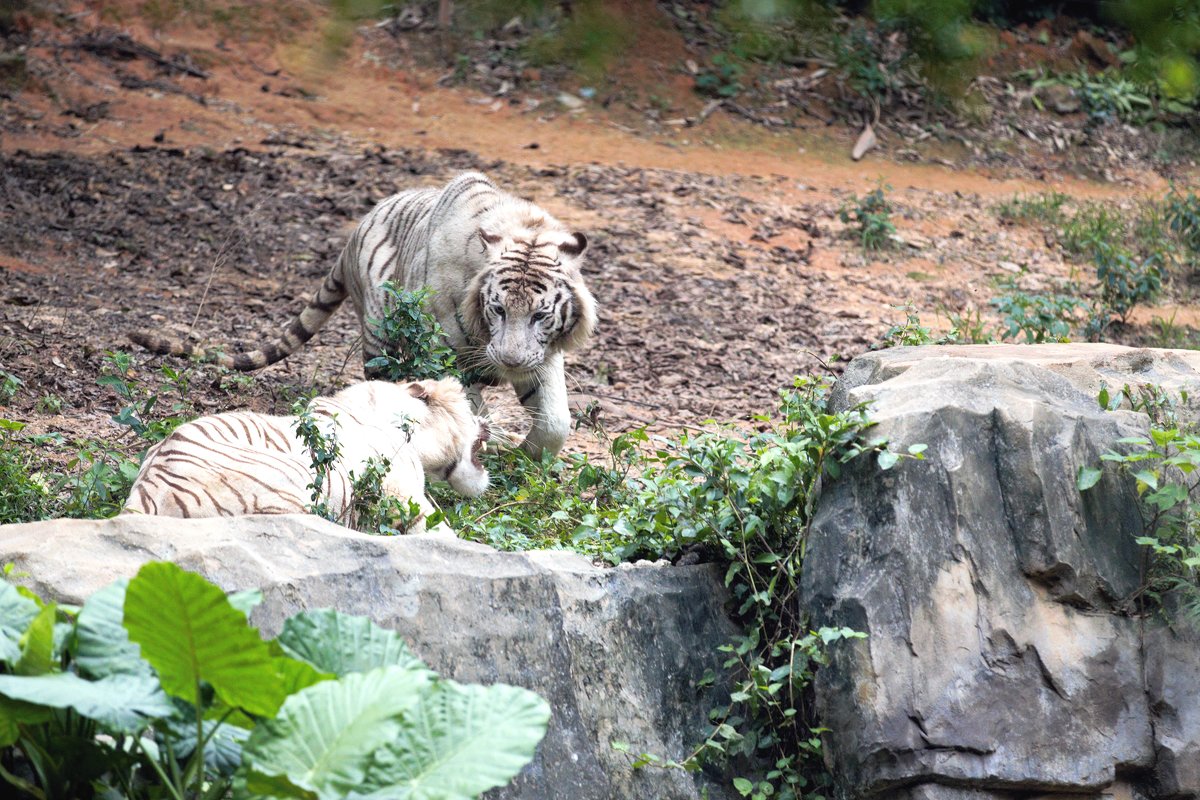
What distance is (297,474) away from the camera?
4.59m

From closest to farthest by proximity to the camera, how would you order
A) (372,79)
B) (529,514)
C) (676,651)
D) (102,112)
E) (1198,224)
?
(676,651) < (529,514) < (1198,224) < (102,112) < (372,79)

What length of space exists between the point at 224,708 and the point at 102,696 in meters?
0.27

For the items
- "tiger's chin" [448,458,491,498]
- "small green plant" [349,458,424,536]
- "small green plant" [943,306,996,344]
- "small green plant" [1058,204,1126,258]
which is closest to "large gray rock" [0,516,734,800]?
"small green plant" [349,458,424,536]

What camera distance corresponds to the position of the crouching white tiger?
4.24m

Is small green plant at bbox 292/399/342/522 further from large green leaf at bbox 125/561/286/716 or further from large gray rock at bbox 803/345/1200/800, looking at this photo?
large green leaf at bbox 125/561/286/716

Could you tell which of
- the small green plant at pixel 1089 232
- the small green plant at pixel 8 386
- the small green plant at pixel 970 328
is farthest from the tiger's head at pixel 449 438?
the small green plant at pixel 1089 232

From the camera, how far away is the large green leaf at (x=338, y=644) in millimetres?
2617

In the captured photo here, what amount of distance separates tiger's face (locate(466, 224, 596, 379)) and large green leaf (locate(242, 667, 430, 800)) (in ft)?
12.3

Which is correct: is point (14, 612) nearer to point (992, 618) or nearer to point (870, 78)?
point (992, 618)

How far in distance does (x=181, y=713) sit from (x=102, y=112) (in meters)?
9.69

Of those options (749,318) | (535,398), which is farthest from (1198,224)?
(535,398)

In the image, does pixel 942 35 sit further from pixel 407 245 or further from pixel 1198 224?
pixel 1198 224

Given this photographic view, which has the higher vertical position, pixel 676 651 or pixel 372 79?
pixel 676 651

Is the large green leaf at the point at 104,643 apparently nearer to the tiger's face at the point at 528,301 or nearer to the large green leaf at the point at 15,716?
the large green leaf at the point at 15,716
